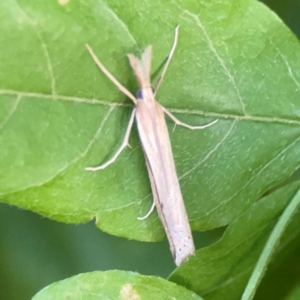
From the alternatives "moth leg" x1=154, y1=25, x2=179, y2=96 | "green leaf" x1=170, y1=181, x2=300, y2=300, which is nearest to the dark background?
"green leaf" x1=170, y1=181, x2=300, y2=300

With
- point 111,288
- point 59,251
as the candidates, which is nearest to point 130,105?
point 111,288

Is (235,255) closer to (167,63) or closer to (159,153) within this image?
(159,153)

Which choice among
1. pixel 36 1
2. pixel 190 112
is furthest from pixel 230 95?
pixel 36 1

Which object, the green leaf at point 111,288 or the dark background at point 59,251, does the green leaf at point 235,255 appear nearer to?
the green leaf at point 111,288

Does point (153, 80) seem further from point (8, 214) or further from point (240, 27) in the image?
point (8, 214)

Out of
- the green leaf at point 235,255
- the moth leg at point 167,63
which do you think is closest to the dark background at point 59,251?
the green leaf at point 235,255
